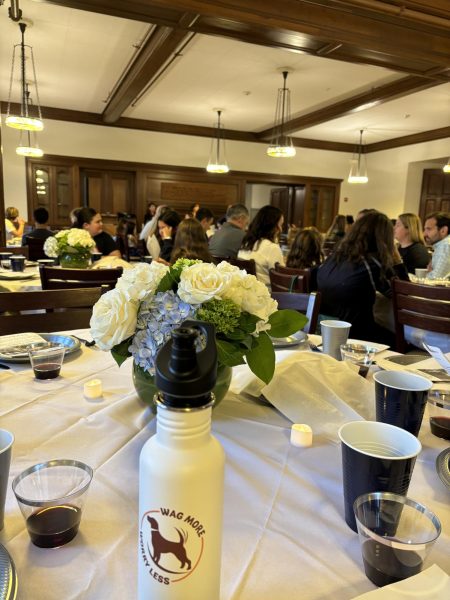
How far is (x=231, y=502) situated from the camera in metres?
0.68

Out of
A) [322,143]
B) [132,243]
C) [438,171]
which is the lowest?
[132,243]

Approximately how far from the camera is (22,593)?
0.49 m

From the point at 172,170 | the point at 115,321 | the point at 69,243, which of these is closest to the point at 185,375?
the point at 115,321

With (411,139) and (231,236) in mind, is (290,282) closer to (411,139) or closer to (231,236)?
(231,236)

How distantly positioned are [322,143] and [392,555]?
1111cm

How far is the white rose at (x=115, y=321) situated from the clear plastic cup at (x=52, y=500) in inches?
9.2

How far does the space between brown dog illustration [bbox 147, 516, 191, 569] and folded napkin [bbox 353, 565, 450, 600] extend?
0.21 meters

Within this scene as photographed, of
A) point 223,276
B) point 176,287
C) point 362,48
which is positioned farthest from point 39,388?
point 362,48

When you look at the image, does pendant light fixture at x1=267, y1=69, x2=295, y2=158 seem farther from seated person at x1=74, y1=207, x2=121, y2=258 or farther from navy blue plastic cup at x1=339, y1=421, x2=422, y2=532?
navy blue plastic cup at x1=339, y1=421, x2=422, y2=532

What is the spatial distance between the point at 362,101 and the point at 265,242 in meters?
4.24

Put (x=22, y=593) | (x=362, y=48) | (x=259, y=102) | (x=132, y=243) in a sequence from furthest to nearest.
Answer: (x=132, y=243) → (x=259, y=102) → (x=362, y=48) → (x=22, y=593)

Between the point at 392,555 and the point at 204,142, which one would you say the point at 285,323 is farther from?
the point at 204,142

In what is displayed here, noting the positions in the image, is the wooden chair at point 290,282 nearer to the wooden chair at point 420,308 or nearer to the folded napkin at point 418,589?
the wooden chair at point 420,308

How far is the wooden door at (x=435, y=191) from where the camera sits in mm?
9961
